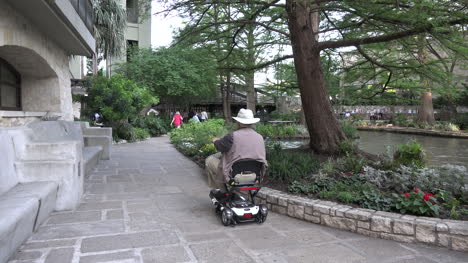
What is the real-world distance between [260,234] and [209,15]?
6504 mm

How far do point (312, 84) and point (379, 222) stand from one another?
172 inches

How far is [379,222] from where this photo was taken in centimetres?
395

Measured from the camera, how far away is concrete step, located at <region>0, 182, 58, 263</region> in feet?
9.16

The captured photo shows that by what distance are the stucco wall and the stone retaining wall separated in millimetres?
5601

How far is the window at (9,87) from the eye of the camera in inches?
290

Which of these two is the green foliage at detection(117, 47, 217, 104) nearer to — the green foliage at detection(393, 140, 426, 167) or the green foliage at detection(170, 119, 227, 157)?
the green foliage at detection(170, 119, 227, 157)

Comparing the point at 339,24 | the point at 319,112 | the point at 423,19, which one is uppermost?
the point at 339,24

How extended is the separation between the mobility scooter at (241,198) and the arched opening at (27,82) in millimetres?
5442

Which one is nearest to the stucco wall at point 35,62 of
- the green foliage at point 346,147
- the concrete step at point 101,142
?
the concrete step at point 101,142

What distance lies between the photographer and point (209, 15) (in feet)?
28.8


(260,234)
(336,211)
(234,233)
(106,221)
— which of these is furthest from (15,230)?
(336,211)

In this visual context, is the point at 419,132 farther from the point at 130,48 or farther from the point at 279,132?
the point at 130,48

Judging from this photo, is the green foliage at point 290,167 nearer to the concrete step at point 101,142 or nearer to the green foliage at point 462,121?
the concrete step at point 101,142

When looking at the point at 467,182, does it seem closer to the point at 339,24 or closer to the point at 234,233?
the point at 234,233
